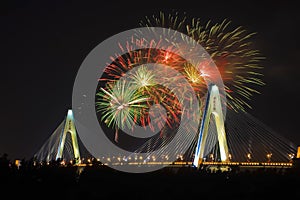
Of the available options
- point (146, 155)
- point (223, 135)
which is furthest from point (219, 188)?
point (146, 155)

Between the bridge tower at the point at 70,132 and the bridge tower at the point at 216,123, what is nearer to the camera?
the bridge tower at the point at 216,123

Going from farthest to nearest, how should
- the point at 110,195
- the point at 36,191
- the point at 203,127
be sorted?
the point at 203,127, the point at 110,195, the point at 36,191

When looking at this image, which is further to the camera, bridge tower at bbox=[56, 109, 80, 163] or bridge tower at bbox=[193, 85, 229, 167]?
bridge tower at bbox=[56, 109, 80, 163]

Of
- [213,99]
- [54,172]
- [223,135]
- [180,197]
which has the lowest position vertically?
[180,197]

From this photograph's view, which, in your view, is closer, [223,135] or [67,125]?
[223,135]

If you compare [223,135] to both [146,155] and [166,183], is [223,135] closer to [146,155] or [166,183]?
[146,155]

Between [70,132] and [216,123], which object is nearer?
[216,123]

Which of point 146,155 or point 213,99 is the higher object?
point 213,99

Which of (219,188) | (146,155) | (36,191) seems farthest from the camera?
(146,155)
